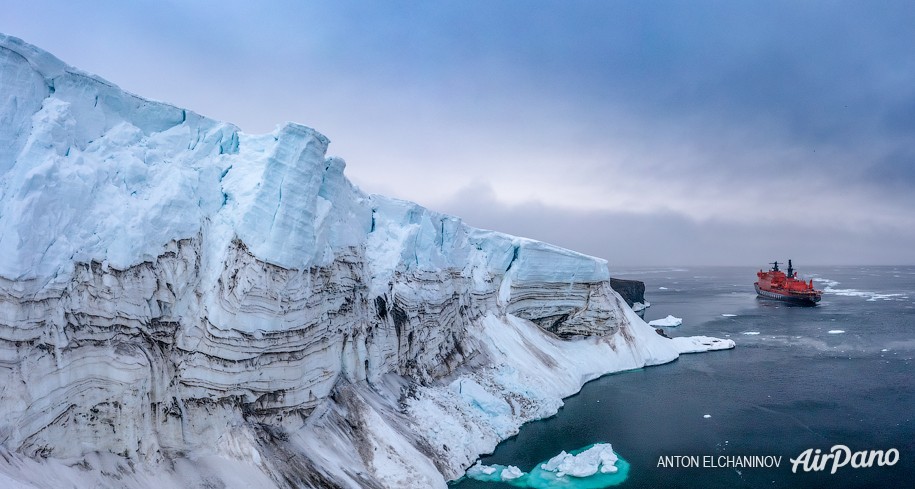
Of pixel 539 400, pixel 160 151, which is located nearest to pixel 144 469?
pixel 160 151

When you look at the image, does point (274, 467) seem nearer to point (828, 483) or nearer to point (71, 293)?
point (71, 293)

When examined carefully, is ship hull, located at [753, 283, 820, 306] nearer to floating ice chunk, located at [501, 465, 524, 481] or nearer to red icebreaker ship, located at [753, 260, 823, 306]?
red icebreaker ship, located at [753, 260, 823, 306]

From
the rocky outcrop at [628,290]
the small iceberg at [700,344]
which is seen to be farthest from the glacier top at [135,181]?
the rocky outcrop at [628,290]

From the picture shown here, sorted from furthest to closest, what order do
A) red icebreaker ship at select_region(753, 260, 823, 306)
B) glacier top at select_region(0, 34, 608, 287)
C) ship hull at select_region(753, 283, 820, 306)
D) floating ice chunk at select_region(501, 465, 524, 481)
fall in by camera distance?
red icebreaker ship at select_region(753, 260, 823, 306) < ship hull at select_region(753, 283, 820, 306) < floating ice chunk at select_region(501, 465, 524, 481) < glacier top at select_region(0, 34, 608, 287)

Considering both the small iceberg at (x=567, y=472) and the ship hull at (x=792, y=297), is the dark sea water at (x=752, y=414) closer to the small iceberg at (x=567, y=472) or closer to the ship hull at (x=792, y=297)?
the small iceberg at (x=567, y=472)

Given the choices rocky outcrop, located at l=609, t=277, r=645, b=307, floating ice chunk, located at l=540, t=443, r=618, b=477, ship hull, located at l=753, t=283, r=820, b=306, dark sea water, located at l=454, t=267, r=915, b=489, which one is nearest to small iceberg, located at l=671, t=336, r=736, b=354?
dark sea water, located at l=454, t=267, r=915, b=489
